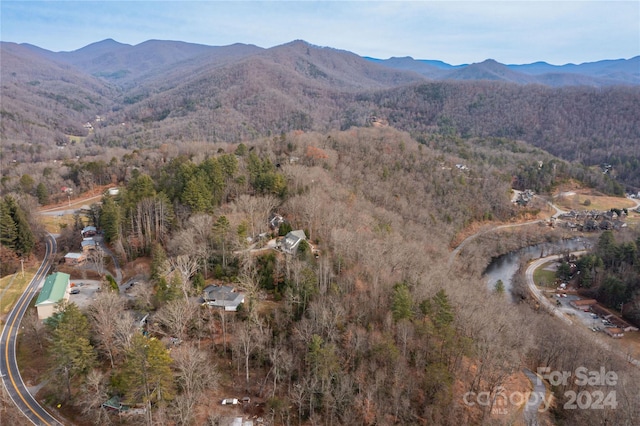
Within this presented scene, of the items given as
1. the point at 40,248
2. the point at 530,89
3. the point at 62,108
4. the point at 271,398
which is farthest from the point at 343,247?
the point at 62,108

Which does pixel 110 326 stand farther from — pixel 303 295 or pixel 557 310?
pixel 557 310

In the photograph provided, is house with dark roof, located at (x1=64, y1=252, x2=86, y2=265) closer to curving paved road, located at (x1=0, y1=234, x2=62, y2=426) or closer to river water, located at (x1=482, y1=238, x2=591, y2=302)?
curving paved road, located at (x1=0, y1=234, x2=62, y2=426)

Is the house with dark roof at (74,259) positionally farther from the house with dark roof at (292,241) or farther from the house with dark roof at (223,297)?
the house with dark roof at (292,241)

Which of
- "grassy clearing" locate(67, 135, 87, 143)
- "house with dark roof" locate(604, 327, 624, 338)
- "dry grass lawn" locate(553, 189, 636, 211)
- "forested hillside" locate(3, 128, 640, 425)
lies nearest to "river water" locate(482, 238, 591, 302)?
"house with dark roof" locate(604, 327, 624, 338)

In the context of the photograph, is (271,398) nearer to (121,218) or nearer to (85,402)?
(85,402)

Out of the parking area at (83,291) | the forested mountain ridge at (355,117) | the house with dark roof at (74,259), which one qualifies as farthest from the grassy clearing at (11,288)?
the forested mountain ridge at (355,117)
